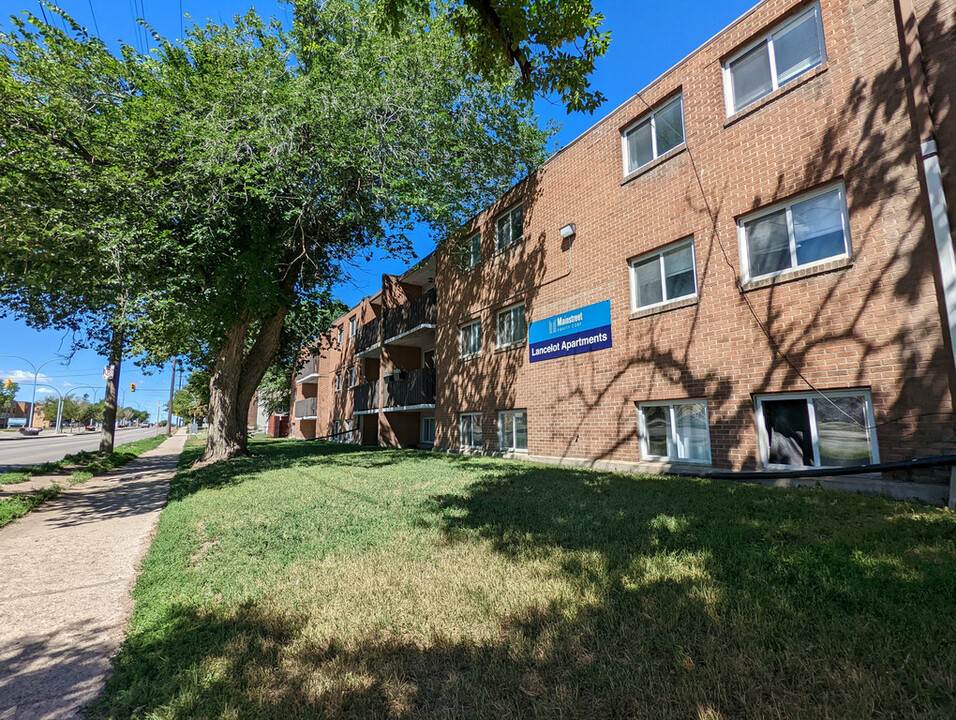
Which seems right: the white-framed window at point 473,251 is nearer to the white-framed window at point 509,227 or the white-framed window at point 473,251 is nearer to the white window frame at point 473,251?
the white window frame at point 473,251

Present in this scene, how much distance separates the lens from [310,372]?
37.2 m

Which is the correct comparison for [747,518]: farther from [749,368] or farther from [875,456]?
[749,368]

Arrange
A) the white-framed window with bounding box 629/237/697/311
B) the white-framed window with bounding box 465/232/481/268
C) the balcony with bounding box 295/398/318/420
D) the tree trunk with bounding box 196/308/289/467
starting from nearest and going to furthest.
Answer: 1. the white-framed window with bounding box 629/237/697/311
2. the tree trunk with bounding box 196/308/289/467
3. the white-framed window with bounding box 465/232/481/268
4. the balcony with bounding box 295/398/318/420

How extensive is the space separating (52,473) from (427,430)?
13055 millimetres

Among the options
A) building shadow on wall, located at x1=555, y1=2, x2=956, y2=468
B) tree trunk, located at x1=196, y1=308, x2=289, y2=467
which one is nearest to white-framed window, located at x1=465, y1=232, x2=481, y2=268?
tree trunk, located at x1=196, y1=308, x2=289, y2=467

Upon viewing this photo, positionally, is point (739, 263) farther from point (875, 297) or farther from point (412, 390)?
point (412, 390)

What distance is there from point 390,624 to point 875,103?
9.13 metres

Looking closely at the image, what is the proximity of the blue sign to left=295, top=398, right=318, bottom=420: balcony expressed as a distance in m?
27.3

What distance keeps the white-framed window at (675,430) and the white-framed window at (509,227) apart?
7006 mm

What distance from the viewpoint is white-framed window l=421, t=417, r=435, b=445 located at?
21.4 metres

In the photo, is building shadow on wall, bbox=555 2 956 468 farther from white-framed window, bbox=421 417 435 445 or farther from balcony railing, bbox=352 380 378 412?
balcony railing, bbox=352 380 378 412

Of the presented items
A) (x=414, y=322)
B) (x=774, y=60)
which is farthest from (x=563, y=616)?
(x=414, y=322)

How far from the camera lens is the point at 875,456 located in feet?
20.6

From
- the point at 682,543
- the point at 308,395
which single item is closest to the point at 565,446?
the point at 682,543
